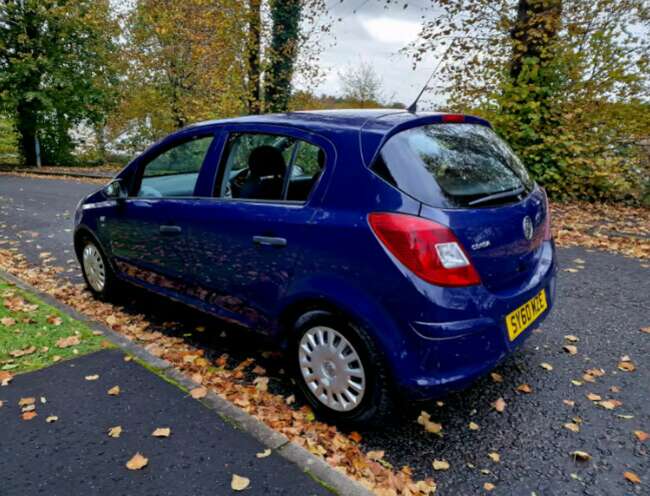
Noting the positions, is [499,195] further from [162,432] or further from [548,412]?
[162,432]

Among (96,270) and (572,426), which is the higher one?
(96,270)

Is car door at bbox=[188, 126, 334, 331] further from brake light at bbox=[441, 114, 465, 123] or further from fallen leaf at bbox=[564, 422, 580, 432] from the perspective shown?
fallen leaf at bbox=[564, 422, 580, 432]

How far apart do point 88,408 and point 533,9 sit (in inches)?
416

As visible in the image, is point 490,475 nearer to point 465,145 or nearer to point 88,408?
point 465,145

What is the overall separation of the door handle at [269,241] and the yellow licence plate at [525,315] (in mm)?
1360

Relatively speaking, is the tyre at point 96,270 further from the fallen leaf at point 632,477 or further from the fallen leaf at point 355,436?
the fallen leaf at point 632,477

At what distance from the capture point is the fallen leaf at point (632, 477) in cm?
247

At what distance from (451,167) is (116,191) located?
3.15 metres

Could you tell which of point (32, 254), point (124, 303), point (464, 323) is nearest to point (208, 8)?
point (32, 254)

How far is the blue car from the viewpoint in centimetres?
248

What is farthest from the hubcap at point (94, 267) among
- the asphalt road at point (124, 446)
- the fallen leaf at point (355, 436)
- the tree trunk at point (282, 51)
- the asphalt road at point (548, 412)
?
the tree trunk at point (282, 51)

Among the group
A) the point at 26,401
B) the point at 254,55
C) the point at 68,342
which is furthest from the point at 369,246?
the point at 254,55

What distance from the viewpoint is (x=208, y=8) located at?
14.8m

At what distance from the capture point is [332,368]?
9.41ft
